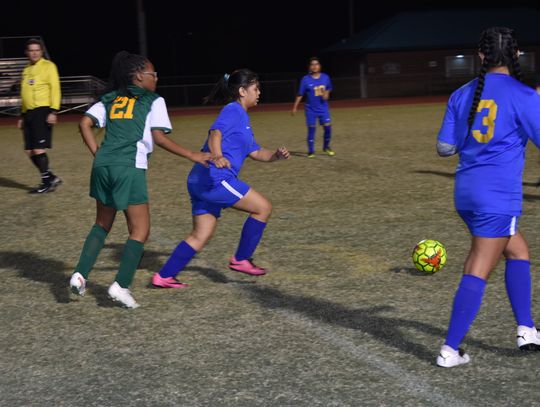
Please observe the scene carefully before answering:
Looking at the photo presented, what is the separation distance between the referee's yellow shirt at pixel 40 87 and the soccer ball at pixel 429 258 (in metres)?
6.51

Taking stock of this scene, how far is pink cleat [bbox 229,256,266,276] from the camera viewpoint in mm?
6629


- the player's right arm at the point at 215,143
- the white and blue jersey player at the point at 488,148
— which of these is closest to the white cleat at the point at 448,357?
the white and blue jersey player at the point at 488,148

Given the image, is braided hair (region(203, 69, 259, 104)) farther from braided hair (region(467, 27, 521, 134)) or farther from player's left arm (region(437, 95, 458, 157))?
braided hair (region(467, 27, 521, 134))

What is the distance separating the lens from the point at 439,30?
156 ft

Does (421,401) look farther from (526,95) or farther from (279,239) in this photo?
(279,239)

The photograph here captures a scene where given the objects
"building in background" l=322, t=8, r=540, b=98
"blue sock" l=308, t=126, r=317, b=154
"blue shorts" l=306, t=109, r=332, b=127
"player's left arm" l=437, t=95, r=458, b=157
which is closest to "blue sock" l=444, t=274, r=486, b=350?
"player's left arm" l=437, t=95, r=458, b=157

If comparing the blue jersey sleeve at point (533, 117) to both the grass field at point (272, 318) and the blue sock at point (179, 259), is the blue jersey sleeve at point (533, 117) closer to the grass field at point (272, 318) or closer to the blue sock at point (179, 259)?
the grass field at point (272, 318)

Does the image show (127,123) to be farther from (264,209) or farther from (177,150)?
(264,209)

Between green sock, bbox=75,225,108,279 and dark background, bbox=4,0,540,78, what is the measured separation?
47357mm

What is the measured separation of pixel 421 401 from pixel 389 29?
45113mm

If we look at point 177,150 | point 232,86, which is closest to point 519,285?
point 177,150

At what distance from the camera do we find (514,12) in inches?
1988

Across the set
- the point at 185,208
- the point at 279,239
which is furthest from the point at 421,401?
the point at 185,208

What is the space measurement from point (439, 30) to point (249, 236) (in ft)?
142
